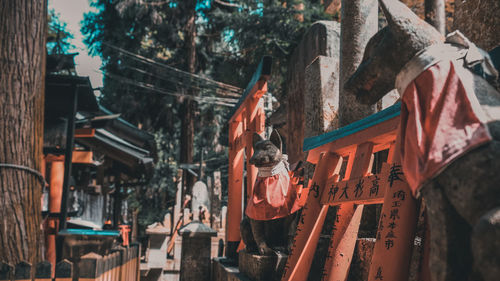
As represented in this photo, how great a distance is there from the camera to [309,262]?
3814mm

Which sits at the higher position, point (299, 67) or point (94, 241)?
point (299, 67)

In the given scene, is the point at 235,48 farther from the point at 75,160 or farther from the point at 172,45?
the point at 75,160

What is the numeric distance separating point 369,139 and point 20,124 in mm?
3489

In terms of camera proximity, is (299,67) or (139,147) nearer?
(299,67)

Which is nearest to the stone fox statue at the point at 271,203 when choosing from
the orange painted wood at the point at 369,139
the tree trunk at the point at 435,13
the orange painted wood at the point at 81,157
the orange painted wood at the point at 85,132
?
the orange painted wood at the point at 369,139

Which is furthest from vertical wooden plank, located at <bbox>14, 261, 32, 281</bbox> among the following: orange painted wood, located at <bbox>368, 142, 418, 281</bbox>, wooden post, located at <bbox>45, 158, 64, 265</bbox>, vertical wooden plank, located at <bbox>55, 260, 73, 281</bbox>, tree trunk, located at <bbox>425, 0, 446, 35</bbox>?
tree trunk, located at <bbox>425, 0, 446, 35</bbox>

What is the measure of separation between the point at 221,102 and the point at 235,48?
7.36 feet

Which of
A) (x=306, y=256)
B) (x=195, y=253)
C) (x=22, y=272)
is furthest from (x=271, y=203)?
(x=195, y=253)

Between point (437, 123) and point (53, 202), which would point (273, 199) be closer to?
point (437, 123)

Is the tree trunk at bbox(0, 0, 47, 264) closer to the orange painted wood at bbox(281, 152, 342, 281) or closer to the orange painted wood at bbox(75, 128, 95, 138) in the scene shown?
the orange painted wood at bbox(281, 152, 342, 281)

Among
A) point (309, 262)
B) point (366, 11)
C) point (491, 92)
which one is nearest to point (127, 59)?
point (366, 11)

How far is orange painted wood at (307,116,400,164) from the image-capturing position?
320cm

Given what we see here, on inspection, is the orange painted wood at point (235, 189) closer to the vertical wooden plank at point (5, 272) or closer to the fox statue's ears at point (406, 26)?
the vertical wooden plank at point (5, 272)

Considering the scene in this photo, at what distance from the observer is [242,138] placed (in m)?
6.92
